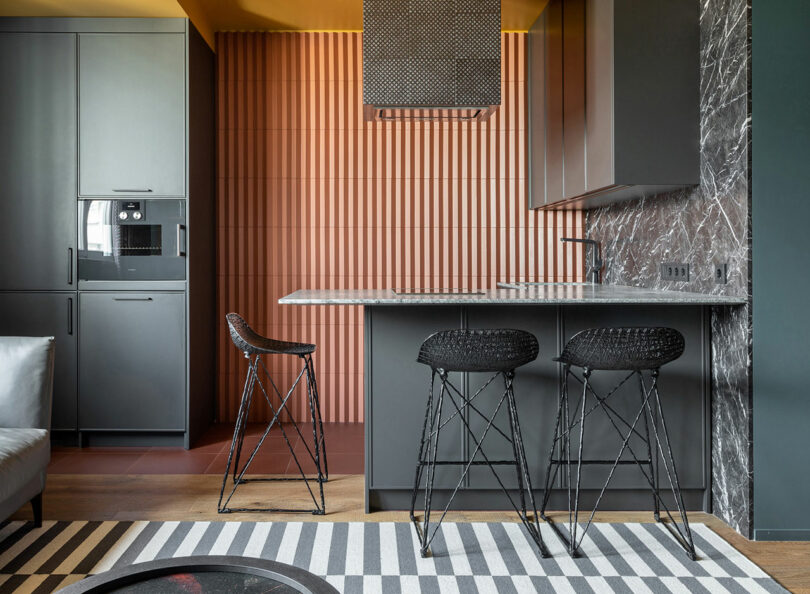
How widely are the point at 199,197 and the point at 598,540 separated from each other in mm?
3087

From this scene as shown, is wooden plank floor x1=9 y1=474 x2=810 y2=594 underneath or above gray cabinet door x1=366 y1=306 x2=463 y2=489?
underneath

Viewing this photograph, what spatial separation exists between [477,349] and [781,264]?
4.25 ft

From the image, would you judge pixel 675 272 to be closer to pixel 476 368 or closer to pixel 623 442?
pixel 623 442

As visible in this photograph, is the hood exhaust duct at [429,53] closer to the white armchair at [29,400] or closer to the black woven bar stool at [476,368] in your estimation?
the black woven bar stool at [476,368]

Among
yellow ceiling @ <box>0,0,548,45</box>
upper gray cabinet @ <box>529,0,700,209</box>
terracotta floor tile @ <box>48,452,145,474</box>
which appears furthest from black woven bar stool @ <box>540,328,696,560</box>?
yellow ceiling @ <box>0,0,548,45</box>

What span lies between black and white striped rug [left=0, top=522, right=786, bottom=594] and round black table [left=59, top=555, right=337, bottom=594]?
3.03 feet

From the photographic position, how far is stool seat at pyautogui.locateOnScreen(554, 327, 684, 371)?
8.61ft

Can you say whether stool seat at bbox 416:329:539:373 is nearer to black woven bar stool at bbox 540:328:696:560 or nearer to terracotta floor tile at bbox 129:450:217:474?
black woven bar stool at bbox 540:328:696:560

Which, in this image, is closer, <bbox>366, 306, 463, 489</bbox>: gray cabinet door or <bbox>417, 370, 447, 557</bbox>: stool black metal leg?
<bbox>417, 370, 447, 557</bbox>: stool black metal leg

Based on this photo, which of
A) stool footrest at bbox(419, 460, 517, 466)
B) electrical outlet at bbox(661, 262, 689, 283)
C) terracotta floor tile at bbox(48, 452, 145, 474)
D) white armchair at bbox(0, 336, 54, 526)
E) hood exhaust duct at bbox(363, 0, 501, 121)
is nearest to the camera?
white armchair at bbox(0, 336, 54, 526)

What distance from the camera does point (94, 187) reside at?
13.4 feet

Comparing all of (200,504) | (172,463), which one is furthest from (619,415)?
(172,463)

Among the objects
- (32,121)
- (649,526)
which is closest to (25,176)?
(32,121)

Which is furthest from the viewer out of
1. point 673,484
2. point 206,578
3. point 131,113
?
point 131,113
